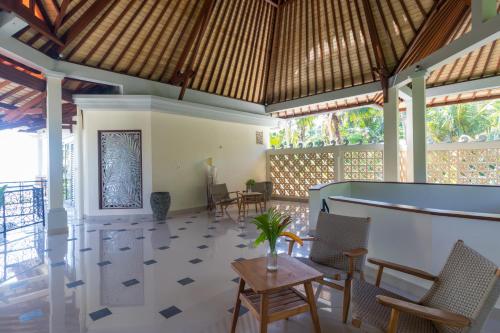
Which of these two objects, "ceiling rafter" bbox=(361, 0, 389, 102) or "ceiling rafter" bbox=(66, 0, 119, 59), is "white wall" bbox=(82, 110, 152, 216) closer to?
"ceiling rafter" bbox=(66, 0, 119, 59)

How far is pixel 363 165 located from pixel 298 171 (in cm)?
207

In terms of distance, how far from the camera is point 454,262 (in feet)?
5.71

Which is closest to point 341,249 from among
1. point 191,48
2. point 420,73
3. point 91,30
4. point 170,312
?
point 170,312

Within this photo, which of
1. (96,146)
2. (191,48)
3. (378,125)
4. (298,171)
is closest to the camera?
(96,146)

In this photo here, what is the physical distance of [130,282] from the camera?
122 inches

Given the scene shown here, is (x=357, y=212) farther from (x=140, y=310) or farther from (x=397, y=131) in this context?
(x=397, y=131)

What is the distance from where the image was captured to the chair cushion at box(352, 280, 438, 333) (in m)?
1.63

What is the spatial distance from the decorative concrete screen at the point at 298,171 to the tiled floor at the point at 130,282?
10.9 feet

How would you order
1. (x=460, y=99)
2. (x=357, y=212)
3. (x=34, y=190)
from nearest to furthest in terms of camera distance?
(x=357, y=212)
(x=34, y=190)
(x=460, y=99)

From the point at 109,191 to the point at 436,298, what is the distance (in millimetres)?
6732

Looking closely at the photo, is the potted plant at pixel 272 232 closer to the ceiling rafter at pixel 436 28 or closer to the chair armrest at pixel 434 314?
the chair armrest at pixel 434 314

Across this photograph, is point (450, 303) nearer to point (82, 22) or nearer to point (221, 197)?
point (221, 197)

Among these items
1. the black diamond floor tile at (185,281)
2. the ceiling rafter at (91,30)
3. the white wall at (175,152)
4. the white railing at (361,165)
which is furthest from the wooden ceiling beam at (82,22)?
the white railing at (361,165)

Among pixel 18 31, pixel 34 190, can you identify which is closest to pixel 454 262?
pixel 18 31
